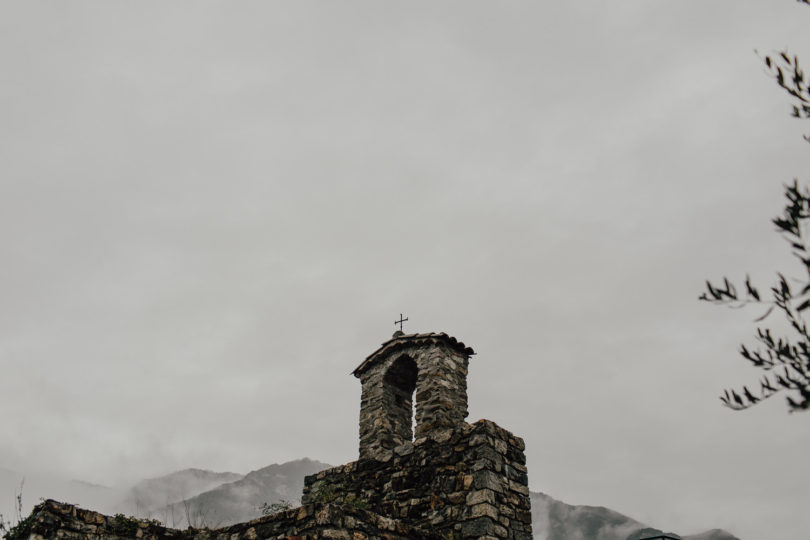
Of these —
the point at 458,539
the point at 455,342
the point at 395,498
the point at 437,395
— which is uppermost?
the point at 455,342

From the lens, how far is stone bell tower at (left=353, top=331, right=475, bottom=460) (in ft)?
30.0

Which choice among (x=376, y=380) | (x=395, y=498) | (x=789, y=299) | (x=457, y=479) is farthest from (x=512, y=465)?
(x=789, y=299)

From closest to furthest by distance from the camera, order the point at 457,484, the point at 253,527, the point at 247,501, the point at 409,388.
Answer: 1. the point at 253,527
2. the point at 457,484
3. the point at 409,388
4. the point at 247,501

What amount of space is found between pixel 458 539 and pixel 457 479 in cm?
70

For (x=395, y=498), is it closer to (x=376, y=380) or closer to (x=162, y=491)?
(x=376, y=380)

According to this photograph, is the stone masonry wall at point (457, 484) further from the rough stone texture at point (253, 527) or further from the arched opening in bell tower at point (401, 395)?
the arched opening in bell tower at point (401, 395)

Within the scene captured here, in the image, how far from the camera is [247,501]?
191 feet

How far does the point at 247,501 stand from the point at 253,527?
2236 inches

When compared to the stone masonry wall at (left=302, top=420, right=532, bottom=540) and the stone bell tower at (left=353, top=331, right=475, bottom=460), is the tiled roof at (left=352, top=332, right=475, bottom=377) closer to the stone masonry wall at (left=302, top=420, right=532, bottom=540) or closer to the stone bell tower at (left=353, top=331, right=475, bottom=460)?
the stone bell tower at (left=353, top=331, right=475, bottom=460)

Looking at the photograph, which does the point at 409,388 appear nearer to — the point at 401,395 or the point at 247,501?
the point at 401,395

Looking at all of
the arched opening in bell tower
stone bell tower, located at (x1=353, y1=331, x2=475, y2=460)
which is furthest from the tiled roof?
the arched opening in bell tower

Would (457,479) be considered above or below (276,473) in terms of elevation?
below

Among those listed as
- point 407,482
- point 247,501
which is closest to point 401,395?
point 407,482

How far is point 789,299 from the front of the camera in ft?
13.1
